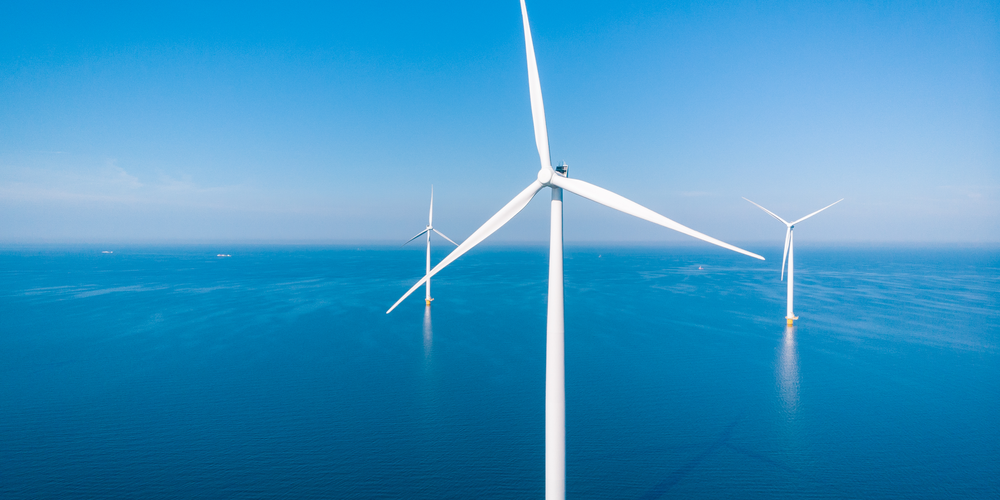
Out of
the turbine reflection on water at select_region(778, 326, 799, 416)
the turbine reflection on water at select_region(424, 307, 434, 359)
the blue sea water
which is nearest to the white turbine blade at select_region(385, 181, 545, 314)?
the blue sea water

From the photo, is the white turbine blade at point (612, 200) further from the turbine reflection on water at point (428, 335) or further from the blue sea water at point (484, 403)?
the turbine reflection on water at point (428, 335)

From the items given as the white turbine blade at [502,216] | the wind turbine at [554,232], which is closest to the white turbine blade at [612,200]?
the wind turbine at [554,232]

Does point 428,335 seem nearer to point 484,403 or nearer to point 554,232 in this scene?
point 484,403

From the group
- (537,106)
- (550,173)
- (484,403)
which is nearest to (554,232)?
(550,173)

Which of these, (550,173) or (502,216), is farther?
(502,216)

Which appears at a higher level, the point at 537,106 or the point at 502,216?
the point at 537,106

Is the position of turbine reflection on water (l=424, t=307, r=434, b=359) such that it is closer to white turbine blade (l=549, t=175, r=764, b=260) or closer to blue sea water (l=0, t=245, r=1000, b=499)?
blue sea water (l=0, t=245, r=1000, b=499)

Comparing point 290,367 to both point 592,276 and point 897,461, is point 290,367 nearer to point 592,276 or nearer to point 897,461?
point 897,461
